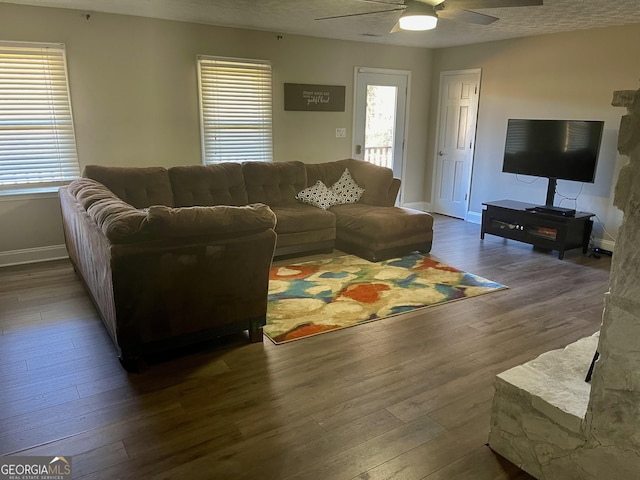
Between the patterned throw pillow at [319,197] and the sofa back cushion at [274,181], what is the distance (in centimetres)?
10

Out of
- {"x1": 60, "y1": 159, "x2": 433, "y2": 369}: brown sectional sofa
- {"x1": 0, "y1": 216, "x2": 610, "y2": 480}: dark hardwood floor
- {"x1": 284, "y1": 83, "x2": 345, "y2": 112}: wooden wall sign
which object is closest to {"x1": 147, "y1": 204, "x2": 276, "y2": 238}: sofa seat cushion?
{"x1": 60, "y1": 159, "x2": 433, "y2": 369}: brown sectional sofa

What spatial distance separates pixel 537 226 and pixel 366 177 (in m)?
2.00

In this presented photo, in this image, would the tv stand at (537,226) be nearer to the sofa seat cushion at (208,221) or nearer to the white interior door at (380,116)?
the white interior door at (380,116)

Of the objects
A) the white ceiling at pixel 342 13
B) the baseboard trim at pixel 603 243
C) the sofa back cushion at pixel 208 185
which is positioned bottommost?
the baseboard trim at pixel 603 243

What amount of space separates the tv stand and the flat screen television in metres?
0.34

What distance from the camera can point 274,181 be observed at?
5.44 m

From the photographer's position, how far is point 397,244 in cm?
502

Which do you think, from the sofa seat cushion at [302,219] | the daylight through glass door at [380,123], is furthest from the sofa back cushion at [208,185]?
the daylight through glass door at [380,123]

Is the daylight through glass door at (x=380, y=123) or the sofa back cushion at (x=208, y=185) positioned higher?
the daylight through glass door at (x=380, y=123)

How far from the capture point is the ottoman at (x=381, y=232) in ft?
16.0

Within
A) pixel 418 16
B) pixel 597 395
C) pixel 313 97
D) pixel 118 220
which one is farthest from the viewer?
pixel 313 97

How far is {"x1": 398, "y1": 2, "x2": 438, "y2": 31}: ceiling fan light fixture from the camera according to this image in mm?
3432

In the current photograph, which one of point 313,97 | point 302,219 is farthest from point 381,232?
→ point 313,97

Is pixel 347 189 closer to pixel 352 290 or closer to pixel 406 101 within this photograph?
pixel 352 290
